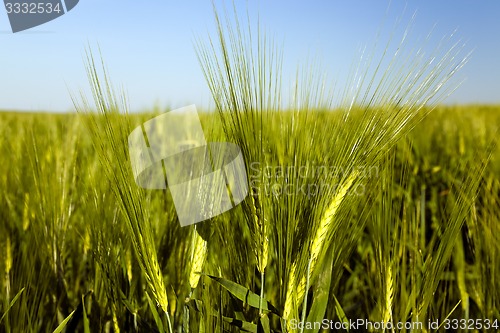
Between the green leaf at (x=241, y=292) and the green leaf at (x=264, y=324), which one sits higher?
the green leaf at (x=241, y=292)

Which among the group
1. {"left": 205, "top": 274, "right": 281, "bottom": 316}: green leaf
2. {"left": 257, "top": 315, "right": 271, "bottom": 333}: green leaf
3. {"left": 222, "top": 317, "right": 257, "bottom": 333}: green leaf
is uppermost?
{"left": 205, "top": 274, "right": 281, "bottom": 316}: green leaf

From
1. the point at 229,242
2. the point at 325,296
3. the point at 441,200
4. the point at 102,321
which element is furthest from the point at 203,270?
the point at 441,200

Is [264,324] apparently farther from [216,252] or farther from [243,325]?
[216,252]

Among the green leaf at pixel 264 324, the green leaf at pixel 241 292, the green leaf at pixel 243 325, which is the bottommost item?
the green leaf at pixel 243 325

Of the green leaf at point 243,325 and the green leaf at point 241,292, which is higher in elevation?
the green leaf at point 241,292

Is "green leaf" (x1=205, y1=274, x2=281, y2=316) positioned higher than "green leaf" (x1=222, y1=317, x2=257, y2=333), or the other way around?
"green leaf" (x1=205, y1=274, x2=281, y2=316)

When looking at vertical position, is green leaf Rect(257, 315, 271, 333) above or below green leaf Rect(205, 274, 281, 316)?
below

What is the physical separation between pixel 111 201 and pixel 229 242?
27 cm

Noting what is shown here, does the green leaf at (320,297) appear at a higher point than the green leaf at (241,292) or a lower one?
Result: lower

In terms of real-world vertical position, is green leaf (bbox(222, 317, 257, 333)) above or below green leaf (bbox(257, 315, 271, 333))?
below

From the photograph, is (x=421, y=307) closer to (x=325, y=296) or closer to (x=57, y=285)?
(x=325, y=296)

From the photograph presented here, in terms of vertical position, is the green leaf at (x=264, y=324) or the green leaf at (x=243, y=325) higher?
the green leaf at (x=264, y=324)

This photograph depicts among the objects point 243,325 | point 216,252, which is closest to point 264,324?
point 243,325

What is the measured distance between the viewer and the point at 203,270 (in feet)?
2.15
